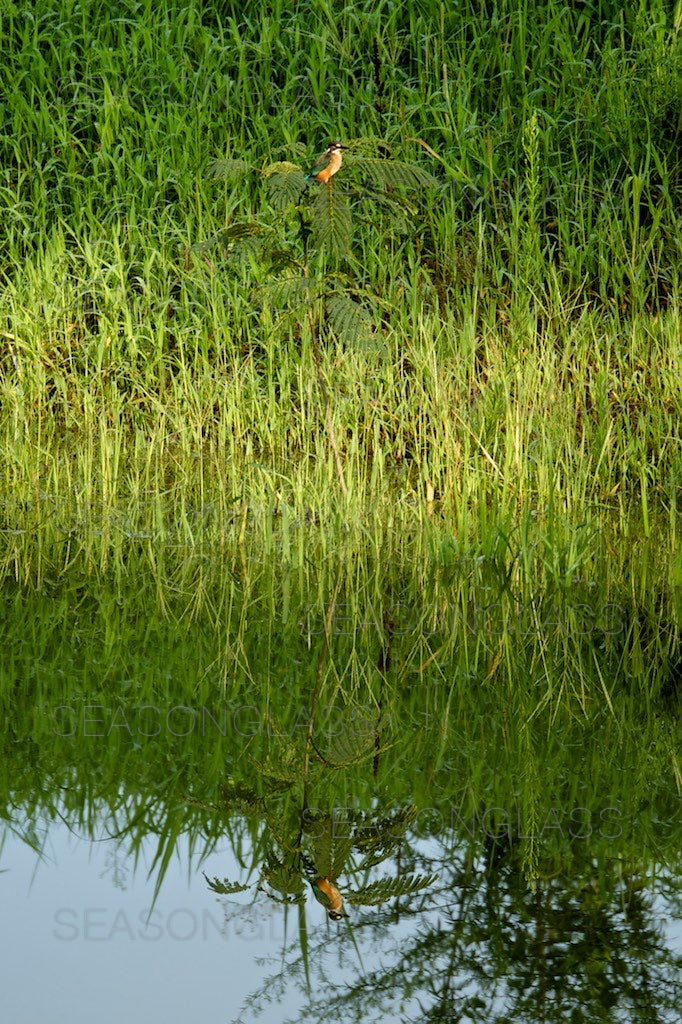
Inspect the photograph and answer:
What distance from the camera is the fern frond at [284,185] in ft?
14.3

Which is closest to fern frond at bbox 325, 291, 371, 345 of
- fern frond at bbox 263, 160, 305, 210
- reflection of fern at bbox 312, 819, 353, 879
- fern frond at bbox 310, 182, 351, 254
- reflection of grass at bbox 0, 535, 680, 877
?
fern frond at bbox 310, 182, 351, 254

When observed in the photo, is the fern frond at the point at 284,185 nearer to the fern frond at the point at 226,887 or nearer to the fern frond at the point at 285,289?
the fern frond at the point at 285,289

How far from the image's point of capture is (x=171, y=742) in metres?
2.66

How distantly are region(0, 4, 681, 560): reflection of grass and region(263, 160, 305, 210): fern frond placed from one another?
0.16 m

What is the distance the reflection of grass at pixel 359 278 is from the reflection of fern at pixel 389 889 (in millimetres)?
2168

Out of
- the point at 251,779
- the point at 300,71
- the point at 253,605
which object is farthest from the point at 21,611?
the point at 300,71

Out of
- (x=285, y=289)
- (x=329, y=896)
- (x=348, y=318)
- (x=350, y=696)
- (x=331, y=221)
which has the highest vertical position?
(x=331, y=221)

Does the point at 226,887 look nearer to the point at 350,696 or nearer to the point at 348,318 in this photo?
the point at 350,696

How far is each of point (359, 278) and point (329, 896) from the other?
4852 millimetres

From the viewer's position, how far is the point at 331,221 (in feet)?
14.3

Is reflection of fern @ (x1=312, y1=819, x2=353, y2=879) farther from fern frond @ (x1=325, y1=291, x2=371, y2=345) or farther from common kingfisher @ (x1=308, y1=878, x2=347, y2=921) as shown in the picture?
fern frond @ (x1=325, y1=291, x2=371, y2=345)

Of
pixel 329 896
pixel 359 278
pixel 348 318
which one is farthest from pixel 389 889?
pixel 359 278

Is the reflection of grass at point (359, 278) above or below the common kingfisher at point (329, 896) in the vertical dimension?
above

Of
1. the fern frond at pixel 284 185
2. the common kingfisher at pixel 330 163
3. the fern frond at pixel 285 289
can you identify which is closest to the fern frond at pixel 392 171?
the common kingfisher at pixel 330 163
